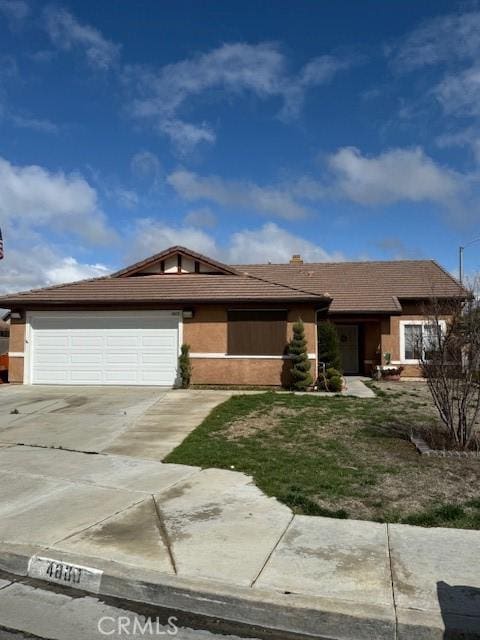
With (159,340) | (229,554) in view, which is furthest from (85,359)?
(229,554)

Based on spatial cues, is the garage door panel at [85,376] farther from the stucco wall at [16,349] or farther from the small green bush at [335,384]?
the small green bush at [335,384]

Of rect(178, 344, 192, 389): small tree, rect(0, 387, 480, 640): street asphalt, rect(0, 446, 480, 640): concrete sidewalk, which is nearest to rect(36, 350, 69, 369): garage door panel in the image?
rect(178, 344, 192, 389): small tree

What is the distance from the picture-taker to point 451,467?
747 cm

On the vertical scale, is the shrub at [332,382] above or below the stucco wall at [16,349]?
below

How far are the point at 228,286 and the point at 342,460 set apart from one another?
10575 millimetres

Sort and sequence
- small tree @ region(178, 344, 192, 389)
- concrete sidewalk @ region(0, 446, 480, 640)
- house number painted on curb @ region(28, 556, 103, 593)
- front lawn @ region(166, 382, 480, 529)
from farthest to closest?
small tree @ region(178, 344, 192, 389) → front lawn @ region(166, 382, 480, 529) → house number painted on curb @ region(28, 556, 103, 593) → concrete sidewalk @ region(0, 446, 480, 640)

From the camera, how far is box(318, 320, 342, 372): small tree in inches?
753

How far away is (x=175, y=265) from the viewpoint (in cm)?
1939

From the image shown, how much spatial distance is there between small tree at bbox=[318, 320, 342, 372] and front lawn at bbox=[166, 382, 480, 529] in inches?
232

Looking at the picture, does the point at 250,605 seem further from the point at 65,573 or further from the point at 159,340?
the point at 159,340

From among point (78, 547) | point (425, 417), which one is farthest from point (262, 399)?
point (78, 547)
